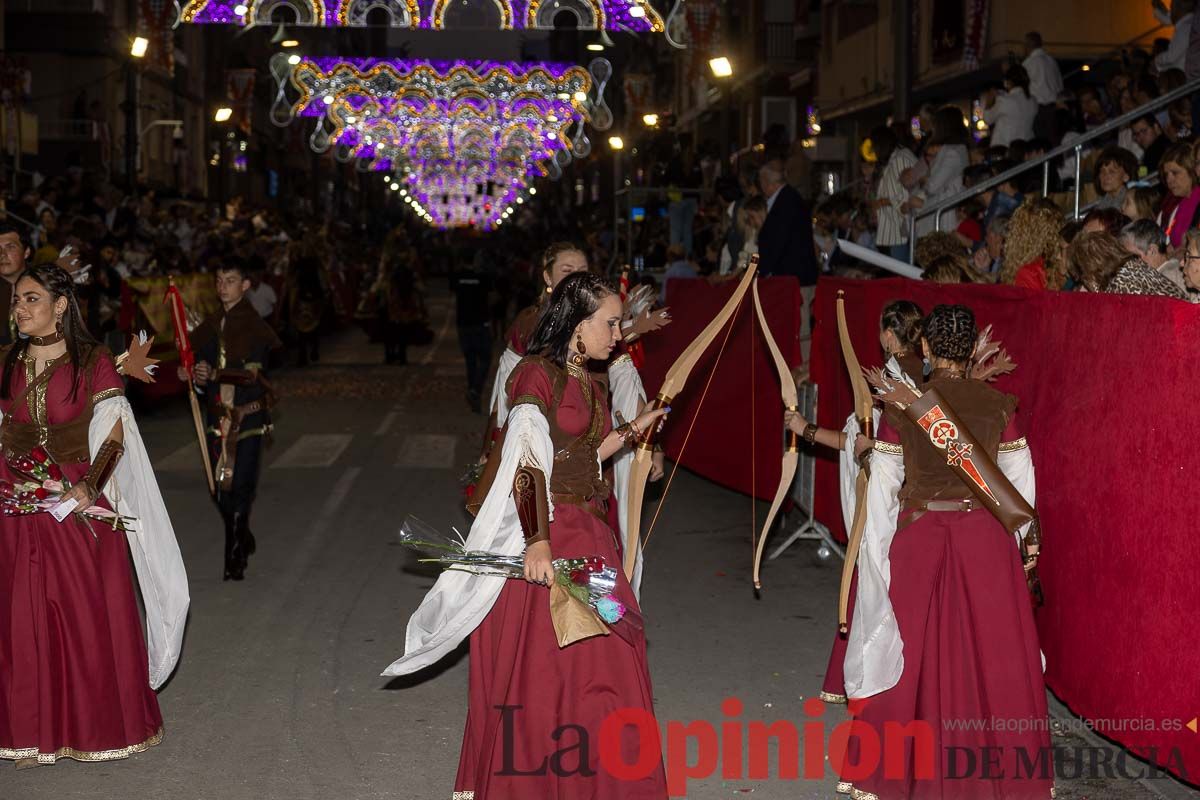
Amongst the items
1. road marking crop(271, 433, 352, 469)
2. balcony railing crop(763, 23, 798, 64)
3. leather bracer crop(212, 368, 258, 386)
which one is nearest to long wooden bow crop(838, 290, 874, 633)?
leather bracer crop(212, 368, 258, 386)

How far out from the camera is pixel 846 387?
31.1 feet

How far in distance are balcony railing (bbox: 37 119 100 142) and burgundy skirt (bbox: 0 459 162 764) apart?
121 ft

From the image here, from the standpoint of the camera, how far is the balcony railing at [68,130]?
40656mm

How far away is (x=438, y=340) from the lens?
3222 cm

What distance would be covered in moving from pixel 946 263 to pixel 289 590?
417cm

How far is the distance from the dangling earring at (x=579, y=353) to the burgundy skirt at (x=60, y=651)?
2137 mm

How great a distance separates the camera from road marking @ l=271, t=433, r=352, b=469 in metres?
13.9

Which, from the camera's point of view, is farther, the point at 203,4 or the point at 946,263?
the point at 203,4

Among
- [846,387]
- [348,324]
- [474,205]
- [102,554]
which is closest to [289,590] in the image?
[102,554]

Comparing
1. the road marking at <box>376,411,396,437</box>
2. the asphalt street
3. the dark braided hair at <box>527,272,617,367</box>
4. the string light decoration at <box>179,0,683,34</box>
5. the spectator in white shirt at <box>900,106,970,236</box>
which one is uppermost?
the string light decoration at <box>179,0,683,34</box>

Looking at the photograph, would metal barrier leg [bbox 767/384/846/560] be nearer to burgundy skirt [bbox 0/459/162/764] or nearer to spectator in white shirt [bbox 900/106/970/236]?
spectator in white shirt [bbox 900/106/970/236]

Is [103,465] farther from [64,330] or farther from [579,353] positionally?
[579,353]

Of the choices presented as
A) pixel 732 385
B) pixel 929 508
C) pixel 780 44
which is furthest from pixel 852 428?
pixel 780 44

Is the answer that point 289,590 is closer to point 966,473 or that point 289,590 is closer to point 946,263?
point 946,263
